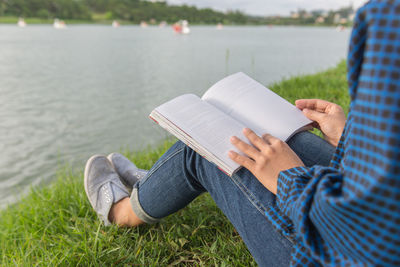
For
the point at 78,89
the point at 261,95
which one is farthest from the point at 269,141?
the point at 78,89

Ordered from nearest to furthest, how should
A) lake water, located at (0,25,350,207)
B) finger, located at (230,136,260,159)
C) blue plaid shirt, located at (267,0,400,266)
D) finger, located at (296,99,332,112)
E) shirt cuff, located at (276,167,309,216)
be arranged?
1. blue plaid shirt, located at (267,0,400,266)
2. shirt cuff, located at (276,167,309,216)
3. finger, located at (230,136,260,159)
4. finger, located at (296,99,332,112)
5. lake water, located at (0,25,350,207)

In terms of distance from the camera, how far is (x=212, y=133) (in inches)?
34.0

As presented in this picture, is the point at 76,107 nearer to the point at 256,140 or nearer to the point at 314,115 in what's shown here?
the point at 314,115

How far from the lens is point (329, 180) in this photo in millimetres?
558

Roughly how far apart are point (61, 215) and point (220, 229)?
798 mm

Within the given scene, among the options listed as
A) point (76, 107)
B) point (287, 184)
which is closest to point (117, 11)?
point (76, 107)

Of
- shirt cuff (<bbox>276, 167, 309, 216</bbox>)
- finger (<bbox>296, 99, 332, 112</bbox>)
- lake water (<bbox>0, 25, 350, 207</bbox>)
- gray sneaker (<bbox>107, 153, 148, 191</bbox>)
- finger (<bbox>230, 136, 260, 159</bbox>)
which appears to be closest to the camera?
shirt cuff (<bbox>276, 167, 309, 216</bbox>)

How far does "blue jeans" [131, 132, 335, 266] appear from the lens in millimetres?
780

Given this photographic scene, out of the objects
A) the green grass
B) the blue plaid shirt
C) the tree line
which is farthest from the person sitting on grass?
the tree line

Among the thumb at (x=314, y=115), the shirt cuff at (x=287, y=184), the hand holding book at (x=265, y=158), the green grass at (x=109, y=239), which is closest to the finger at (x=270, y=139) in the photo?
the hand holding book at (x=265, y=158)

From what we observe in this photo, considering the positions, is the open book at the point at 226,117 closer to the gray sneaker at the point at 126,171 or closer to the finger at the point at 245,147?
the finger at the point at 245,147

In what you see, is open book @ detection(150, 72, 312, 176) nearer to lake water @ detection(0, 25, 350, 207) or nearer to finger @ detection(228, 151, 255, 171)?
finger @ detection(228, 151, 255, 171)

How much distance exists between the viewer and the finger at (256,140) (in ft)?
2.56

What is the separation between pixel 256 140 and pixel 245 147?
4 centimetres
